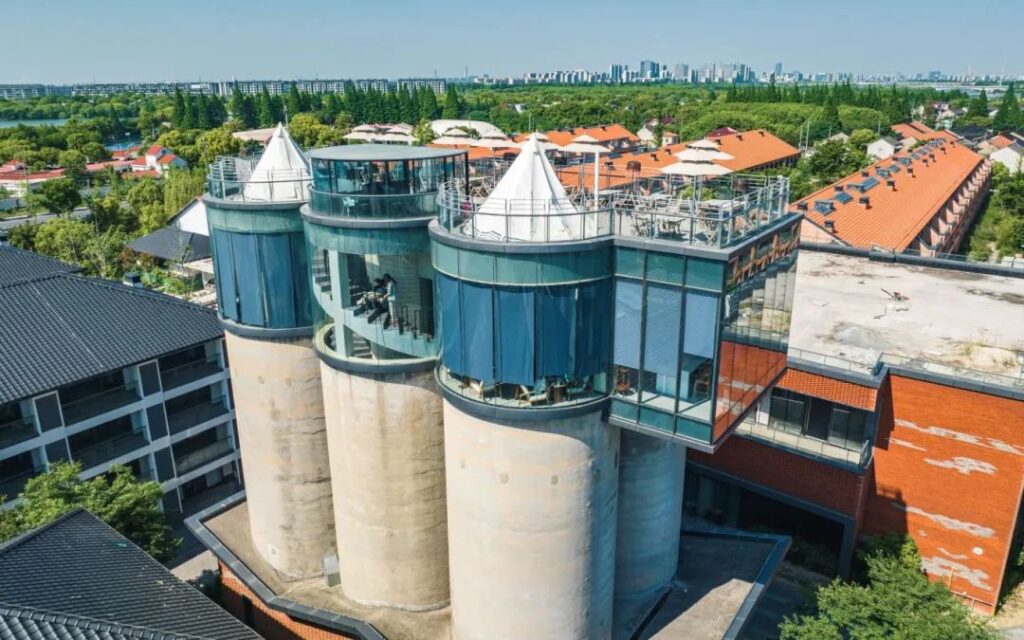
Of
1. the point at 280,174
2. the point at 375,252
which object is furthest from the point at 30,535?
the point at 280,174

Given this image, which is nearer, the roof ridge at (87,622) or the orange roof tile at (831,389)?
the roof ridge at (87,622)

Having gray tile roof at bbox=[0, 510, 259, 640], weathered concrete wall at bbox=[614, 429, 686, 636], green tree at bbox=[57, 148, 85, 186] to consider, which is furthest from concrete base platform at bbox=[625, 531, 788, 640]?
green tree at bbox=[57, 148, 85, 186]

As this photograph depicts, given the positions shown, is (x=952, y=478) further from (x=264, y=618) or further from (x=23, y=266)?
(x=23, y=266)

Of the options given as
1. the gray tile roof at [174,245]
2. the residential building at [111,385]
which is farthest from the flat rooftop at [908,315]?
the gray tile roof at [174,245]

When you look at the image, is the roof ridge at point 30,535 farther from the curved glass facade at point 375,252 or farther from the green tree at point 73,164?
the green tree at point 73,164

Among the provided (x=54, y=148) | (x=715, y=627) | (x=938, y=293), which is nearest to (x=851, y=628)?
(x=715, y=627)

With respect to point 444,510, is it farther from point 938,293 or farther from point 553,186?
point 938,293
